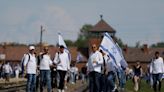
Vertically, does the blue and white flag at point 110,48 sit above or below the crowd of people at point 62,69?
above

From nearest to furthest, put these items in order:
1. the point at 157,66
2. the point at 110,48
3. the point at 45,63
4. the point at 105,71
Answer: the point at 45,63 → the point at 105,71 → the point at 110,48 → the point at 157,66

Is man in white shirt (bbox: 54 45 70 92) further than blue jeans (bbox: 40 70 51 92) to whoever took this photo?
No

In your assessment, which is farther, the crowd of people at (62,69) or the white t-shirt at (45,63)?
the white t-shirt at (45,63)

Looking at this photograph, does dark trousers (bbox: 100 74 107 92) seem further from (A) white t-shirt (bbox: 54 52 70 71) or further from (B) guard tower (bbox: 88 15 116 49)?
(B) guard tower (bbox: 88 15 116 49)

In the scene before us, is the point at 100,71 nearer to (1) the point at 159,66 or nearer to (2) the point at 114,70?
(2) the point at 114,70

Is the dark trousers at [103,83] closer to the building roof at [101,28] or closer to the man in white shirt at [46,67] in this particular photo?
the man in white shirt at [46,67]

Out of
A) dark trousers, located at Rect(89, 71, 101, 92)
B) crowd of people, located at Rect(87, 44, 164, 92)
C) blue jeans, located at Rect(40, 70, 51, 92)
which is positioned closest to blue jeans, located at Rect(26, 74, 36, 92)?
blue jeans, located at Rect(40, 70, 51, 92)

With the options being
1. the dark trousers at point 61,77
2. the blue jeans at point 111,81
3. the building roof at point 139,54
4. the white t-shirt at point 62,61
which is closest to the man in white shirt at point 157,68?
the blue jeans at point 111,81

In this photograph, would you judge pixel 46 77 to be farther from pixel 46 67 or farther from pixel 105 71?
pixel 105 71

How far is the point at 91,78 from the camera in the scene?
2083 cm

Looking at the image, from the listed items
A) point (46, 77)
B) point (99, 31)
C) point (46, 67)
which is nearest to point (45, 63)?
point (46, 67)

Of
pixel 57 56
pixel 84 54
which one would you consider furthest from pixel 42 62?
pixel 84 54

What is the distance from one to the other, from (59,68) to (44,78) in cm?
89

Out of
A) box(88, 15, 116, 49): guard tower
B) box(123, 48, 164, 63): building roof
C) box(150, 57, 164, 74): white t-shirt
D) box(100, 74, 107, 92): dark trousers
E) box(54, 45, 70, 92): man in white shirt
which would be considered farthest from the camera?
box(123, 48, 164, 63): building roof
